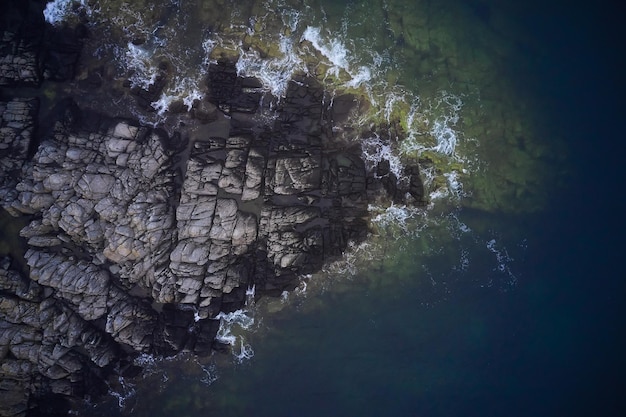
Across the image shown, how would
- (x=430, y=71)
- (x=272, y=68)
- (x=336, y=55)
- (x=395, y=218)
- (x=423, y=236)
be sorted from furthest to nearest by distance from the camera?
1. (x=430, y=71)
2. (x=336, y=55)
3. (x=272, y=68)
4. (x=423, y=236)
5. (x=395, y=218)

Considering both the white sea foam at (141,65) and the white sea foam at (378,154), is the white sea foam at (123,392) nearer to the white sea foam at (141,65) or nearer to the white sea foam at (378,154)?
the white sea foam at (141,65)

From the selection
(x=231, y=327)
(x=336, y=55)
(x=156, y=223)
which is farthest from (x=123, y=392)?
(x=336, y=55)

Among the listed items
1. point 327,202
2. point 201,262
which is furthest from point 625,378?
point 201,262

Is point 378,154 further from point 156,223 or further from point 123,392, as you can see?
point 123,392

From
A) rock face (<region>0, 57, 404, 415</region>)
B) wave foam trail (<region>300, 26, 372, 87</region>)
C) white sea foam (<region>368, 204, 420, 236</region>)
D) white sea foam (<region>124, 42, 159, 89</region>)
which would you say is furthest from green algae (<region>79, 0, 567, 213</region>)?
white sea foam (<region>368, 204, 420, 236</region>)

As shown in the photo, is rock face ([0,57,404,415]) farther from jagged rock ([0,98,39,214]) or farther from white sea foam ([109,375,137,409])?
white sea foam ([109,375,137,409])

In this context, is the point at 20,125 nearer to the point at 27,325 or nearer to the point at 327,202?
the point at 27,325
